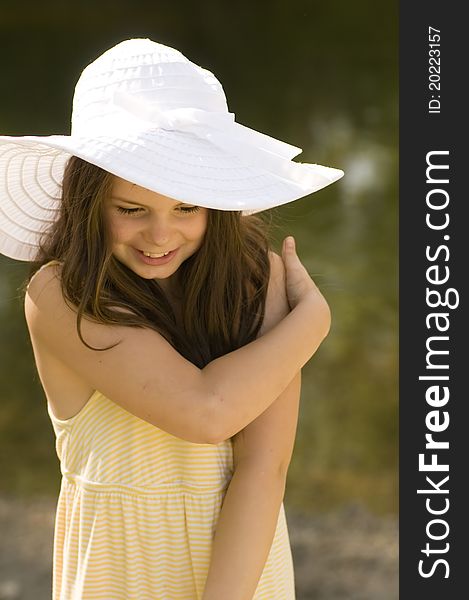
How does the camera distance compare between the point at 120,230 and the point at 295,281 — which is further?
the point at 295,281

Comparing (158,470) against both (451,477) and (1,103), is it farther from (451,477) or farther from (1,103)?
(1,103)

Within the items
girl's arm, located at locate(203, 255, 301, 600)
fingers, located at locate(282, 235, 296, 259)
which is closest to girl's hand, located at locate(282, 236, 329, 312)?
fingers, located at locate(282, 235, 296, 259)

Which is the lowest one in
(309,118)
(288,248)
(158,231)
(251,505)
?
(251,505)

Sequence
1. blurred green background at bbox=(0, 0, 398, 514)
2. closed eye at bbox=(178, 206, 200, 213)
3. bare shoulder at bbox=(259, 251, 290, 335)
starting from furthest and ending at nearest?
1. blurred green background at bbox=(0, 0, 398, 514)
2. bare shoulder at bbox=(259, 251, 290, 335)
3. closed eye at bbox=(178, 206, 200, 213)

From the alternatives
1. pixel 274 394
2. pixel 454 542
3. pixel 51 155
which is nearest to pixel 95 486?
pixel 274 394

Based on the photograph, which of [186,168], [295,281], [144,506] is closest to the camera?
[186,168]

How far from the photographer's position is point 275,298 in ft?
5.18

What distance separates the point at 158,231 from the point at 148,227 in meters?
0.02

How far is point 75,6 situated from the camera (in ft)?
14.6

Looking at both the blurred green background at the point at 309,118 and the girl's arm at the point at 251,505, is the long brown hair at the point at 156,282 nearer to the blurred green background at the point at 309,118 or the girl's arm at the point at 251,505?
the girl's arm at the point at 251,505

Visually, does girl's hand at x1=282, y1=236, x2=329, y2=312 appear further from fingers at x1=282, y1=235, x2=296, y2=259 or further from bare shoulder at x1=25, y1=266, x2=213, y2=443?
bare shoulder at x1=25, y1=266, x2=213, y2=443

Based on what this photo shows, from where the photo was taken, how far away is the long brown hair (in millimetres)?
1432

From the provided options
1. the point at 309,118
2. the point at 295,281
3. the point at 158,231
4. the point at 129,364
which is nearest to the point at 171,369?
the point at 129,364

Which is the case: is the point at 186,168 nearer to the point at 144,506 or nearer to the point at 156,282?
the point at 156,282
